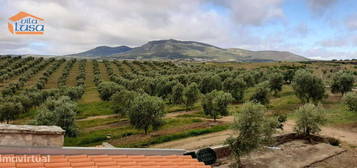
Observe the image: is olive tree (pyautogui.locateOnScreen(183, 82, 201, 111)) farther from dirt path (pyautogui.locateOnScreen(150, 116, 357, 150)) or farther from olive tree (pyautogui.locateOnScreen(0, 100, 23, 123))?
olive tree (pyautogui.locateOnScreen(0, 100, 23, 123))

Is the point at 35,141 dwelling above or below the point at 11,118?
above

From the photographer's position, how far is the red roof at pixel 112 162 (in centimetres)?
812

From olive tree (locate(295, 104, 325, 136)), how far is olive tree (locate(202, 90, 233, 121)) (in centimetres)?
1470

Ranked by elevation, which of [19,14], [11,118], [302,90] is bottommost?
[11,118]

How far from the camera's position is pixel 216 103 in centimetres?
4503

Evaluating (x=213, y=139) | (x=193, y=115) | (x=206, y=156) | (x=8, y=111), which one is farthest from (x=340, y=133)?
(x=8, y=111)

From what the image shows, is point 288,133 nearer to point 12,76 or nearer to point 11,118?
point 11,118

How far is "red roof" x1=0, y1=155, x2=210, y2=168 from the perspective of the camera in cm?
812

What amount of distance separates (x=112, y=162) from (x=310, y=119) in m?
31.3

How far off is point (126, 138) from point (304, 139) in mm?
28452

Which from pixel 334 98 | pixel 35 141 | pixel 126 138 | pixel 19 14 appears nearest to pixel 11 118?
pixel 19 14

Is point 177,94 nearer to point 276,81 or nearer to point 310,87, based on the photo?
point 276,81

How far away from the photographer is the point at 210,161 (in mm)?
13156
